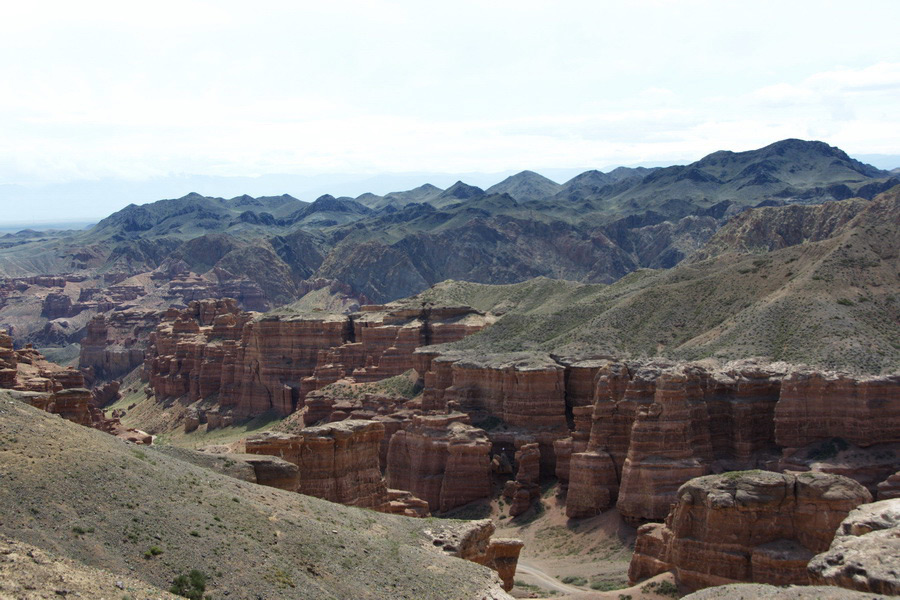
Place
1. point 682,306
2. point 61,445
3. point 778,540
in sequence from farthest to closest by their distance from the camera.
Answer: point 682,306 → point 778,540 → point 61,445

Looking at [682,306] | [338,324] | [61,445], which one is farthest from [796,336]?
[338,324]

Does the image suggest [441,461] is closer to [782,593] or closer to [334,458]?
[334,458]

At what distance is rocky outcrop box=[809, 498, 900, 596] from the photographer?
3028 cm

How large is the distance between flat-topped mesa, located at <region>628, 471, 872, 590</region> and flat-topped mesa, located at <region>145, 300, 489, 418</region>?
59.4 metres

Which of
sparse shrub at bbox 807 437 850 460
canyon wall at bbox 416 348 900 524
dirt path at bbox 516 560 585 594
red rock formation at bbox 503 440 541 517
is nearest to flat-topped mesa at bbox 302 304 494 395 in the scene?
red rock formation at bbox 503 440 541 517

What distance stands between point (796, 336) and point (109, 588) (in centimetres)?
5387

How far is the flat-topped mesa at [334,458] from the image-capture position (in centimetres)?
5656

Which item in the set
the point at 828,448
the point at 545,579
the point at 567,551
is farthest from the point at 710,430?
the point at 545,579

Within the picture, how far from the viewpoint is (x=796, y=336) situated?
7212cm

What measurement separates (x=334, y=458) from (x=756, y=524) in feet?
72.9

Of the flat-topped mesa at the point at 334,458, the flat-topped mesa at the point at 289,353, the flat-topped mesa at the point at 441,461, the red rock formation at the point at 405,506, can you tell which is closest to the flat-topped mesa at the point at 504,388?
the flat-topped mesa at the point at 441,461

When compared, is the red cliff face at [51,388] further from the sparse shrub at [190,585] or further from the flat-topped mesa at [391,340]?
the flat-topped mesa at [391,340]

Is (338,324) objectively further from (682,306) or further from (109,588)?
(109,588)

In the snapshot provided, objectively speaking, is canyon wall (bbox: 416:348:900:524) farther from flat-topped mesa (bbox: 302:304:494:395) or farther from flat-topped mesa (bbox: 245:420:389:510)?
flat-topped mesa (bbox: 302:304:494:395)
